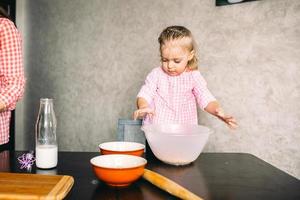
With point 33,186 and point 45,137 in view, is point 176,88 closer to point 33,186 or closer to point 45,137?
point 45,137

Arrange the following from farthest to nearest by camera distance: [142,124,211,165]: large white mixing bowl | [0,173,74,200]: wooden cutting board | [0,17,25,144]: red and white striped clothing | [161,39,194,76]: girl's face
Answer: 1. [161,39,194,76]: girl's face
2. [0,17,25,144]: red and white striped clothing
3. [142,124,211,165]: large white mixing bowl
4. [0,173,74,200]: wooden cutting board

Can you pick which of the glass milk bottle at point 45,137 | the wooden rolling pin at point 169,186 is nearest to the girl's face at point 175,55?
the glass milk bottle at point 45,137

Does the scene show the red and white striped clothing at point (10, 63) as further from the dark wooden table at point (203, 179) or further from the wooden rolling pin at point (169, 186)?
the wooden rolling pin at point (169, 186)

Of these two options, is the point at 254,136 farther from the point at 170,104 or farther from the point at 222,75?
the point at 170,104

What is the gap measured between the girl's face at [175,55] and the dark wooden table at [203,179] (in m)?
0.67

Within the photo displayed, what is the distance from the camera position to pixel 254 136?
2.24 meters

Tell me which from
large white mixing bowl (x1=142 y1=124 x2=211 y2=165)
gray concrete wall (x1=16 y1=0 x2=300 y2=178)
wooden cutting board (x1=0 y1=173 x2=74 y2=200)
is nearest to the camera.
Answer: wooden cutting board (x1=0 y1=173 x2=74 y2=200)

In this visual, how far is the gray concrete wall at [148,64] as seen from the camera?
2.12m

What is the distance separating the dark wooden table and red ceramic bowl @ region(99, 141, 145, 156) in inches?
2.6

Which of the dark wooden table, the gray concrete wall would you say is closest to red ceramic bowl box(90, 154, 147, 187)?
the dark wooden table

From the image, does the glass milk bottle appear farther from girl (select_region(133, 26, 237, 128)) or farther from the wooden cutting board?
girl (select_region(133, 26, 237, 128))

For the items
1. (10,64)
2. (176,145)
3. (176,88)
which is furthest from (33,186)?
(176,88)

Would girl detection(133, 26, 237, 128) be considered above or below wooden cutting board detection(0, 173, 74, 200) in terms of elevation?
above

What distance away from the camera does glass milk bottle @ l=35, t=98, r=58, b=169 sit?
1.00 meters
